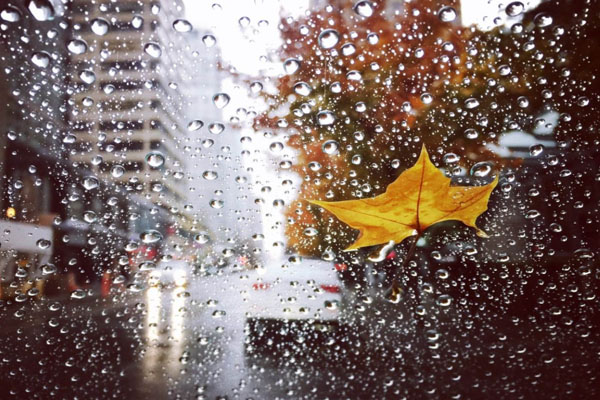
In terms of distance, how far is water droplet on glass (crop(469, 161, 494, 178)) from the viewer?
583 millimetres

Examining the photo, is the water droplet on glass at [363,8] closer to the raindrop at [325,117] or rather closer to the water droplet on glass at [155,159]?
the raindrop at [325,117]

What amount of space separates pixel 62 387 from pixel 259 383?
0.33 meters

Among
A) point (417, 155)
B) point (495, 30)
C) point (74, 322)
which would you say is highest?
point (495, 30)

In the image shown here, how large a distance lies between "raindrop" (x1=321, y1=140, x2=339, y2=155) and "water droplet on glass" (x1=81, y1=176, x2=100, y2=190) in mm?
389

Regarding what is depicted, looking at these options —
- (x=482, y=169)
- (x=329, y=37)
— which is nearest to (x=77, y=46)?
(x=329, y=37)

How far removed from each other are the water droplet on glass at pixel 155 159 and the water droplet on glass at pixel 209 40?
201 millimetres

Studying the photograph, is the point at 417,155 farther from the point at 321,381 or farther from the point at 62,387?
the point at 62,387

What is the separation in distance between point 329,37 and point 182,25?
244mm

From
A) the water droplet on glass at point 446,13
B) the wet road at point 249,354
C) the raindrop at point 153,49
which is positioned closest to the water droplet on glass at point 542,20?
the water droplet on glass at point 446,13

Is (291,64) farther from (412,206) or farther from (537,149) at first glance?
(537,149)

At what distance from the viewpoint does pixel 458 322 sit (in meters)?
0.60

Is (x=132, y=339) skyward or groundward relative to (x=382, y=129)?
groundward

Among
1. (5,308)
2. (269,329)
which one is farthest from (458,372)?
(5,308)

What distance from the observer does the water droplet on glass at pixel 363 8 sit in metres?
0.55
